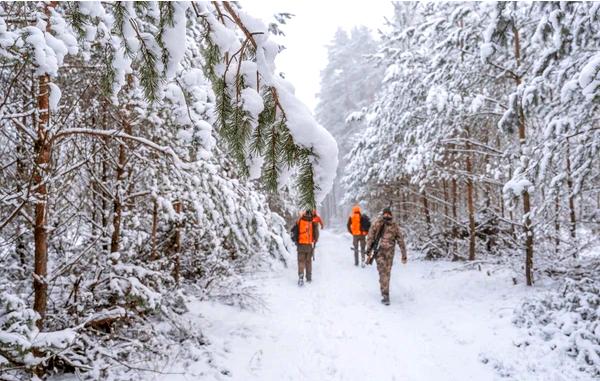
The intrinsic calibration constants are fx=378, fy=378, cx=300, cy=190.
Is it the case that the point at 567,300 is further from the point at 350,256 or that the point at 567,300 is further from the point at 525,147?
the point at 350,256

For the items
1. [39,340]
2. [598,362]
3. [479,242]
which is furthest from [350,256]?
[39,340]

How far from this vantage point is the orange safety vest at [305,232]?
10.7m

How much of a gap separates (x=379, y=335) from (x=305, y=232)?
441 cm

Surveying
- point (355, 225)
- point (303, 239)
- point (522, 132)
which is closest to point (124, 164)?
point (303, 239)

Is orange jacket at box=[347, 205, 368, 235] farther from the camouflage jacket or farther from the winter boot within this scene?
the winter boot

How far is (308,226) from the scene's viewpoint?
35.5 ft

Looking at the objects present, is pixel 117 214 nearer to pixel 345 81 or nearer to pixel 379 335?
pixel 379 335

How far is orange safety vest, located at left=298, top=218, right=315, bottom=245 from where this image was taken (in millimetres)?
10703

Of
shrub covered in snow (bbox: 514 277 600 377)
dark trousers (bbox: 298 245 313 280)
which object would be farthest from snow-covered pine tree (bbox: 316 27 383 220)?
shrub covered in snow (bbox: 514 277 600 377)

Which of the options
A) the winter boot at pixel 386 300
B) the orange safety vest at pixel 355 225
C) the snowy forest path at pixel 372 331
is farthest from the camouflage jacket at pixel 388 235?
the orange safety vest at pixel 355 225

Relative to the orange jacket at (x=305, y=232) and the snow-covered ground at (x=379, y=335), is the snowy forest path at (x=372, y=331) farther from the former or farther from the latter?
the orange jacket at (x=305, y=232)

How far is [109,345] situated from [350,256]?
1223cm

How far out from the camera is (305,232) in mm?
10766

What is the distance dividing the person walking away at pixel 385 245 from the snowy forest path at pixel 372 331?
507 millimetres
